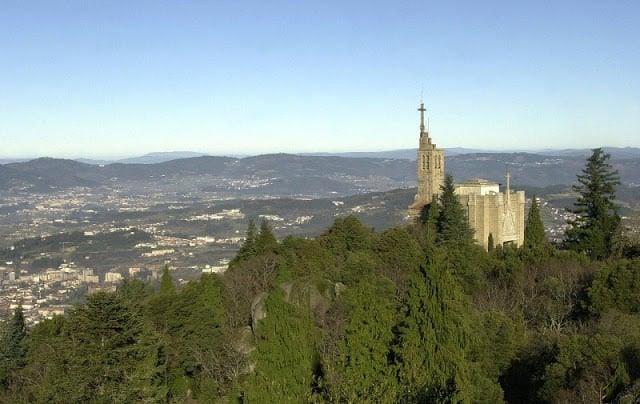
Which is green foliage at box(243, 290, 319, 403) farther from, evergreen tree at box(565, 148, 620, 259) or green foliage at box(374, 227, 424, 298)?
evergreen tree at box(565, 148, 620, 259)

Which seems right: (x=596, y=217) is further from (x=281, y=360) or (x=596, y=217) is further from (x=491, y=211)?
(x=281, y=360)

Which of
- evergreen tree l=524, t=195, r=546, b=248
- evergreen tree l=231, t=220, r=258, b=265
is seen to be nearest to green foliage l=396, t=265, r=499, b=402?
evergreen tree l=231, t=220, r=258, b=265

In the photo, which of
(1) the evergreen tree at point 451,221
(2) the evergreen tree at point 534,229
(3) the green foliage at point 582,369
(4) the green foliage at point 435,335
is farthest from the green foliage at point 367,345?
(2) the evergreen tree at point 534,229

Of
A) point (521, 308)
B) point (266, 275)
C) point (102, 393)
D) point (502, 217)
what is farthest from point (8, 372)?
point (502, 217)

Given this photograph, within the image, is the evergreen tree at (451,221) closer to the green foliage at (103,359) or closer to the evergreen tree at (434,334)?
the evergreen tree at (434,334)

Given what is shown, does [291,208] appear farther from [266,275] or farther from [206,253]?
[266,275]
